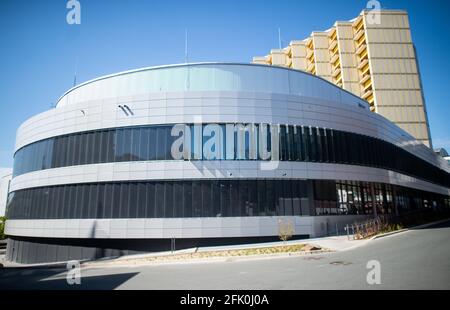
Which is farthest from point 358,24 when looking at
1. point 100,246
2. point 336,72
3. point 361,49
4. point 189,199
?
point 100,246

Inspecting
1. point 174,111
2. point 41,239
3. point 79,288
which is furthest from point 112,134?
point 79,288

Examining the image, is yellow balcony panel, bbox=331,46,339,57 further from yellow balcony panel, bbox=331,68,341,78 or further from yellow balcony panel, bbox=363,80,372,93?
yellow balcony panel, bbox=363,80,372,93

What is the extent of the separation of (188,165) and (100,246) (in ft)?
33.7

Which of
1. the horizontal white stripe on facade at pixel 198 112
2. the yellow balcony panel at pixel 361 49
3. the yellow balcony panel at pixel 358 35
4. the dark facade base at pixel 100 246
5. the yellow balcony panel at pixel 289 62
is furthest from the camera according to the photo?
the yellow balcony panel at pixel 289 62

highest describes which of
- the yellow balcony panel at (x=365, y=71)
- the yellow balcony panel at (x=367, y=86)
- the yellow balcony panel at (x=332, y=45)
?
the yellow balcony panel at (x=332, y=45)

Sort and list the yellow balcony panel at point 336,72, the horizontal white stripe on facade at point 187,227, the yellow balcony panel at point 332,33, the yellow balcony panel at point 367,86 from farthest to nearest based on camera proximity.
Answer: the yellow balcony panel at point 332,33 → the yellow balcony panel at point 336,72 → the yellow balcony panel at point 367,86 → the horizontal white stripe on facade at point 187,227

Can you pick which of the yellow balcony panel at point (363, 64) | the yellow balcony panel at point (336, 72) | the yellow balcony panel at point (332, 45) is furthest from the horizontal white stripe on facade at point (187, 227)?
the yellow balcony panel at point (332, 45)

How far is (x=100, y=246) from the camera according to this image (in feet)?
72.0

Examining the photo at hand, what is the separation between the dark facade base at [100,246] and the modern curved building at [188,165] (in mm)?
88

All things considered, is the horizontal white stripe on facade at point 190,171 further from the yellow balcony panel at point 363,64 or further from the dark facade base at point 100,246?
the yellow balcony panel at point 363,64

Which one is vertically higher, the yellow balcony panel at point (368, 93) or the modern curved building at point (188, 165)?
the yellow balcony panel at point (368, 93)

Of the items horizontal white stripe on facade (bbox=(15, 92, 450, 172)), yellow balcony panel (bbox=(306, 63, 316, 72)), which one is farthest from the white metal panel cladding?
yellow balcony panel (bbox=(306, 63, 316, 72))

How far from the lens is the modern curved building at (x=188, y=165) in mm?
21312

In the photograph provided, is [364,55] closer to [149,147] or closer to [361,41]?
[361,41]
